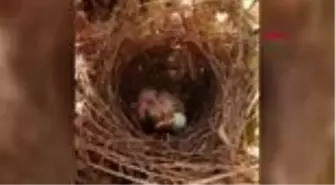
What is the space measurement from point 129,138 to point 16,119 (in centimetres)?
24

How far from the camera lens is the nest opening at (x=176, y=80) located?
1713 millimetres

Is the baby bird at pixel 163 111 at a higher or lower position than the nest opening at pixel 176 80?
lower

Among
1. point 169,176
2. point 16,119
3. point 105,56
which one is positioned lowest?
point 169,176

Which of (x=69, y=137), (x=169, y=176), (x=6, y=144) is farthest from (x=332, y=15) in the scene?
(x=6, y=144)

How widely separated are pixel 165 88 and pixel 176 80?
0.09 ft

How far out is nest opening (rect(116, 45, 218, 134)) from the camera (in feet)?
5.62

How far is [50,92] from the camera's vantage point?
5.71 feet

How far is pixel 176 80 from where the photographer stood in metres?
1.71

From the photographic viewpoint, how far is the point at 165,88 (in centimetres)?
171

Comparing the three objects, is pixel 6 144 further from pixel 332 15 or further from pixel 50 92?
pixel 332 15

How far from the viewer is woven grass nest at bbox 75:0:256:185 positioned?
1.70m

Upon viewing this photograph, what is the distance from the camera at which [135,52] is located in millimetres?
1725

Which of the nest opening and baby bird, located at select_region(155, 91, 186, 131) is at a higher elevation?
the nest opening

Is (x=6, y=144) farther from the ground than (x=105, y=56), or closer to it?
closer to it
